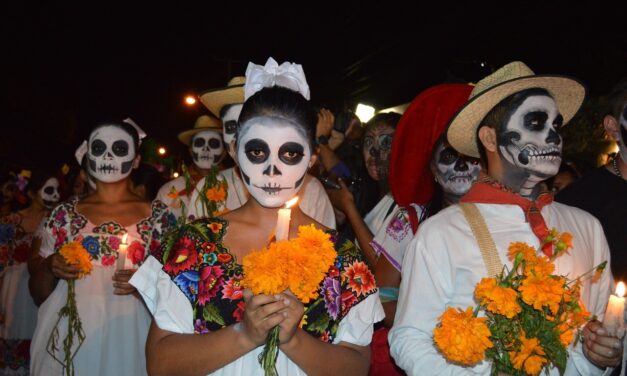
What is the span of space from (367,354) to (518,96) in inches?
56.0

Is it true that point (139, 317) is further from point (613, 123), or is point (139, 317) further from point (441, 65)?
point (441, 65)

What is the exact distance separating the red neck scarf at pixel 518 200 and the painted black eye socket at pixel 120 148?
3198 millimetres

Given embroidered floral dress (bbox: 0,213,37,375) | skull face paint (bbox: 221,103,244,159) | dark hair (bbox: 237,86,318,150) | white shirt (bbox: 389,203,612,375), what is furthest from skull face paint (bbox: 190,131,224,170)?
white shirt (bbox: 389,203,612,375)

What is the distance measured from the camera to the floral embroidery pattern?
2.92 metres

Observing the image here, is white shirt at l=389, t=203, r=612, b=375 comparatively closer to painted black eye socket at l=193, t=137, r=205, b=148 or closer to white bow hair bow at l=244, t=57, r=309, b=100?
white bow hair bow at l=244, t=57, r=309, b=100

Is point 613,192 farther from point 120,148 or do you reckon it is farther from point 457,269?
point 120,148

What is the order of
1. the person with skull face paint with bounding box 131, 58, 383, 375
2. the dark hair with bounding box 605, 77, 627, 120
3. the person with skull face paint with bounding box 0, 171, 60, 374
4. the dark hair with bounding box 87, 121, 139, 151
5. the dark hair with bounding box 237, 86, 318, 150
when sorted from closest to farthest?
the person with skull face paint with bounding box 131, 58, 383, 375 → the dark hair with bounding box 237, 86, 318, 150 → the dark hair with bounding box 605, 77, 627, 120 → the dark hair with bounding box 87, 121, 139, 151 → the person with skull face paint with bounding box 0, 171, 60, 374

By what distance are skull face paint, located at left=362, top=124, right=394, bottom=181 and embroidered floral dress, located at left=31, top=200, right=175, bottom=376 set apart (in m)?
1.74

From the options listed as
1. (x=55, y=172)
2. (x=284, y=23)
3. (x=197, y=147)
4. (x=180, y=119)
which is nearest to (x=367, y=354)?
(x=197, y=147)

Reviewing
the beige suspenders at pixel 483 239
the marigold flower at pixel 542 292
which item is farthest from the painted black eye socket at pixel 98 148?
the marigold flower at pixel 542 292

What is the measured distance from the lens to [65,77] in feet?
89.3

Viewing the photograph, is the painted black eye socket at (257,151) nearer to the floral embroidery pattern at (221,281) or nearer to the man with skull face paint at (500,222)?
the floral embroidery pattern at (221,281)

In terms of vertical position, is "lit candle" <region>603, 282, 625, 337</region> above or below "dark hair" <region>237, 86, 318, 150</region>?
below

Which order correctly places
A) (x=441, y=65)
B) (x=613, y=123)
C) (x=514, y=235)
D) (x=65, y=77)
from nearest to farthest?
(x=514, y=235) → (x=613, y=123) → (x=441, y=65) → (x=65, y=77)
